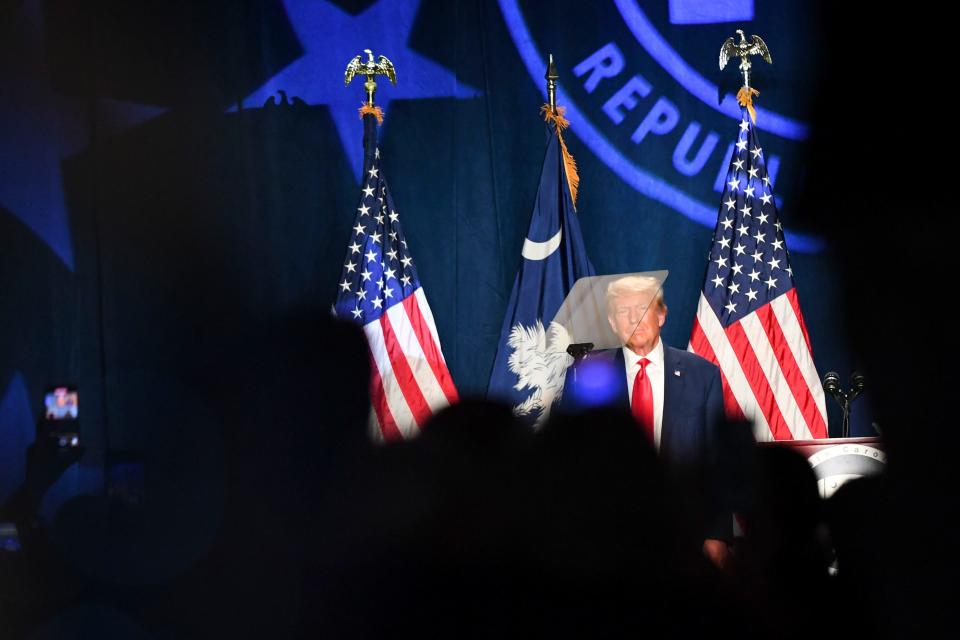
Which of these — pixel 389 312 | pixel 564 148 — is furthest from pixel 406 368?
pixel 564 148

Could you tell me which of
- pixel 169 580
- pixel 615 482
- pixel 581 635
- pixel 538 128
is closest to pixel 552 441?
pixel 615 482

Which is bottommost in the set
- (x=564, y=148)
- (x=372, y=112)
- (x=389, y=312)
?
(x=389, y=312)

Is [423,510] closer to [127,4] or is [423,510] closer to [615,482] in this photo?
[615,482]

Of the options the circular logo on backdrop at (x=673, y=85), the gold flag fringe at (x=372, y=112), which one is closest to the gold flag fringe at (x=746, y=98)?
the circular logo on backdrop at (x=673, y=85)

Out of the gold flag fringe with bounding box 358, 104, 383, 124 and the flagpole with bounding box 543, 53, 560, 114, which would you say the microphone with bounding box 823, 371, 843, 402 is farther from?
the gold flag fringe with bounding box 358, 104, 383, 124

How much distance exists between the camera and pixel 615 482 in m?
1.41

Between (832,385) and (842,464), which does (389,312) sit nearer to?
(832,385)

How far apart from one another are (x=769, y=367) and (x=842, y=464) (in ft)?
3.14

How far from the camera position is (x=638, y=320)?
12.3ft

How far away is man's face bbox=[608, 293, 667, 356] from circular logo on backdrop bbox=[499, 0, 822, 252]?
844mm

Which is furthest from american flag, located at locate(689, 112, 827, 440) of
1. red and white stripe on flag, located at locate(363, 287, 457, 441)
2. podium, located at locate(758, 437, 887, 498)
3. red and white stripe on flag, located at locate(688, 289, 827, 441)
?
red and white stripe on flag, located at locate(363, 287, 457, 441)

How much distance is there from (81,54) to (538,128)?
236cm

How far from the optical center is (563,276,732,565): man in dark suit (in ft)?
12.1

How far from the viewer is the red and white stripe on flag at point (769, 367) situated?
3994mm
